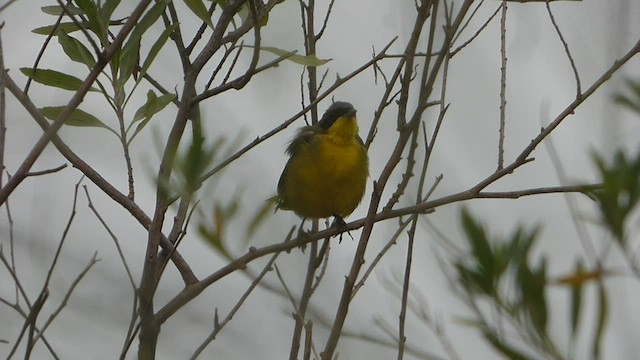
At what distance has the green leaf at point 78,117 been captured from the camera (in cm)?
219

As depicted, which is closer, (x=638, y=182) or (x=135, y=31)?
(x=638, y=182)

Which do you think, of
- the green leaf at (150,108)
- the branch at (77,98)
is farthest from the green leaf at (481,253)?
the green leaf at (150,108)

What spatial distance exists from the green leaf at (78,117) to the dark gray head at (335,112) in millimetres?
1800

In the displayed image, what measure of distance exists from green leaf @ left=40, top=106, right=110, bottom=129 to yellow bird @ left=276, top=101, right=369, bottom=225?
1.42 metres

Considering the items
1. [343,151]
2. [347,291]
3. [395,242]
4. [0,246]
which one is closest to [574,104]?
[395,242]

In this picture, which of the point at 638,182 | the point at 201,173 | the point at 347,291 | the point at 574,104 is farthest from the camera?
the point at 574,104

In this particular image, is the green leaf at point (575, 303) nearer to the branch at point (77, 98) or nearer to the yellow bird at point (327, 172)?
the branch at point (77, 98)

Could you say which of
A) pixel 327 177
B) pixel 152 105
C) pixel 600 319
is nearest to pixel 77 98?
pixel 152 105

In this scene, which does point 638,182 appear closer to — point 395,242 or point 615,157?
point 615,157

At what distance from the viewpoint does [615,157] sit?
0.72 m

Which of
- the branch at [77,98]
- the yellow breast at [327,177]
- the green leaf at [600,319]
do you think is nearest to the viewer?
the green leaf at [600,319]

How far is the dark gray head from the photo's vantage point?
397cm

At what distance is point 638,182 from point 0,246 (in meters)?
1.71

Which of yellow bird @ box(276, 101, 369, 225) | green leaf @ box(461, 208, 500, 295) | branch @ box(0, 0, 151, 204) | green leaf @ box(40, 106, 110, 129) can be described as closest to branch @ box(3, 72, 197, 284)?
green leaf @ box(40, 106, 110, 129)
